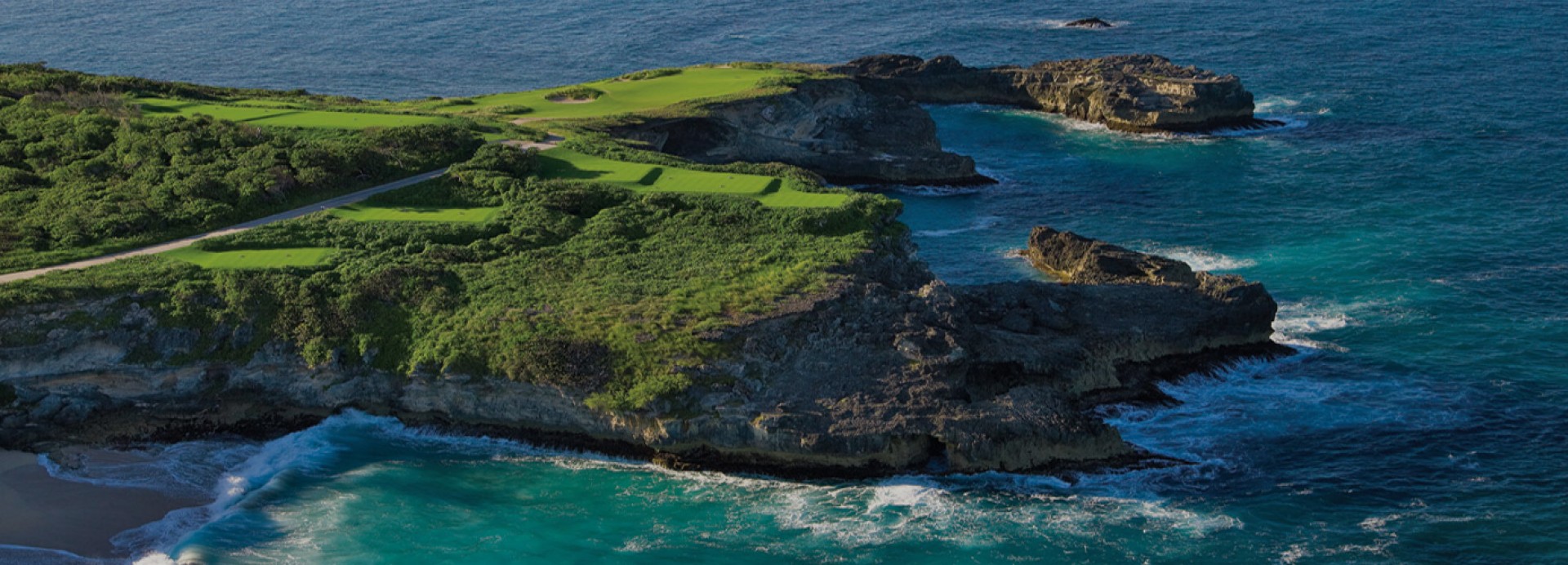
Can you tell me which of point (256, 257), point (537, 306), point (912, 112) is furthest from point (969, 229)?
point (256, 257)

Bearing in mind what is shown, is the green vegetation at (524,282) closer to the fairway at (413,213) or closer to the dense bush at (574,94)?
the fairway at (413,213)

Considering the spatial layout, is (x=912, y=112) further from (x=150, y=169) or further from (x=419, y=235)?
(x=150, y=169)

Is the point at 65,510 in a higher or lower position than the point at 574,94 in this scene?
lower

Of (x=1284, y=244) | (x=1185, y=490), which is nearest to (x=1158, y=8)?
(x=1284, y=244)

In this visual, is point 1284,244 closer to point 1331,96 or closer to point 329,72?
point 1331,96

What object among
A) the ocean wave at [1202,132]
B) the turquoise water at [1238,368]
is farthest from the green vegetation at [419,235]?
the ocean wave at [1202,132]

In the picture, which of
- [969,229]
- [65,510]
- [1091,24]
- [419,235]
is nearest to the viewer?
[65,510]

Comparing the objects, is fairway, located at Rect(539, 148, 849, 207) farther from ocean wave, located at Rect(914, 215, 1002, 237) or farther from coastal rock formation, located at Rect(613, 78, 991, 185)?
ocean wave, located at Rect(914, 215, 1002, 237)
